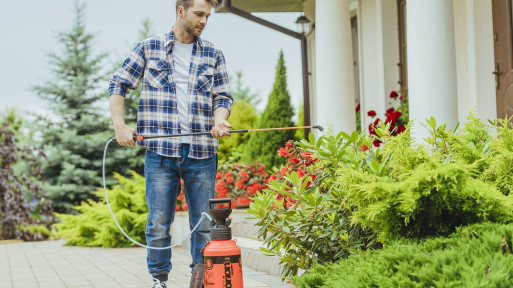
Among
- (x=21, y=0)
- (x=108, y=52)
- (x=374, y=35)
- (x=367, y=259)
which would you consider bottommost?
(x=367, y=259)

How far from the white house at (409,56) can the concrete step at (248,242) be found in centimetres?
153

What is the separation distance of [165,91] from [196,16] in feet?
1.50

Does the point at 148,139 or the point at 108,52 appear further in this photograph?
the point at 108,52

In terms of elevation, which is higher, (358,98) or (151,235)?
(358,98)

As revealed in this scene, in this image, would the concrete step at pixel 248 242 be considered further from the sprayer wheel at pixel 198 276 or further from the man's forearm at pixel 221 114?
the sprayer wheel at pixel 198 276

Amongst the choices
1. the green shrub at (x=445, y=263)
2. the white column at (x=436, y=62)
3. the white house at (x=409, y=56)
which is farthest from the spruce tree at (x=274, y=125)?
the green shrub at (x=445, y=263)

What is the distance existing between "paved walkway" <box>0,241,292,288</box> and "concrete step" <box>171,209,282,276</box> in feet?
0.30

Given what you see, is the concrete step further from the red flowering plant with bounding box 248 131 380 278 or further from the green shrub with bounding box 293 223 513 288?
Result: the green shrub with bounding box 293 223 513 288

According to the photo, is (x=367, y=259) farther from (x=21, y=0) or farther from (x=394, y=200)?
(x=21, y=0)

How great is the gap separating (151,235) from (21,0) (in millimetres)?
23941

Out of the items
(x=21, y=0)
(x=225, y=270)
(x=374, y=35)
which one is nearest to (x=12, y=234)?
(x=374, y=35)

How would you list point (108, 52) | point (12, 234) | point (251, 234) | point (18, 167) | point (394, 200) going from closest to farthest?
point (394, 200) < point (251, 234) < point (12, 234) < point (18, 167) < point (108, 52)

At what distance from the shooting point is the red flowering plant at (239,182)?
8.14m

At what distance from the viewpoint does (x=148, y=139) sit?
345 cm
